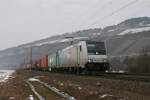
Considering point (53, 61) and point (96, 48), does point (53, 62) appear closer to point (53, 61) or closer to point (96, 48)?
point (53, 61)

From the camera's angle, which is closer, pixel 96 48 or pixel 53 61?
pixel 96 48

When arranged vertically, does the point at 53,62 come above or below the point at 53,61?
below

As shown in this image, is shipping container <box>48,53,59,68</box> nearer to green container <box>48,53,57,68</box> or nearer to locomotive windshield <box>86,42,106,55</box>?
green container <box>48,53,57,68</box>

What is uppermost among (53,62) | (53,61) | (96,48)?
(53,61)

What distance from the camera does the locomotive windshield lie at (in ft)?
124

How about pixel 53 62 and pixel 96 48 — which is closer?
pixel 96 48

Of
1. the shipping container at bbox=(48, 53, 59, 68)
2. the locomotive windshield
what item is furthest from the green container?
the locomotive windshield

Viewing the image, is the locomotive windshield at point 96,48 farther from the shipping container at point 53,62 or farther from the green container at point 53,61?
the green container at point 53,61

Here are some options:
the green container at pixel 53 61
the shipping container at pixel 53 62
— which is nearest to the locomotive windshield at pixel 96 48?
the shipping container at pixel 53 62

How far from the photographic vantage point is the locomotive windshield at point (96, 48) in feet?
124

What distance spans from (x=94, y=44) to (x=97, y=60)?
192 centimetres

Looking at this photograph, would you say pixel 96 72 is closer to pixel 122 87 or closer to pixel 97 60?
pixel 97 60

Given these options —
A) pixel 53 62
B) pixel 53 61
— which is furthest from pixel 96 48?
pixel 53 62

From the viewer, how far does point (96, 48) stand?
38156 mm
